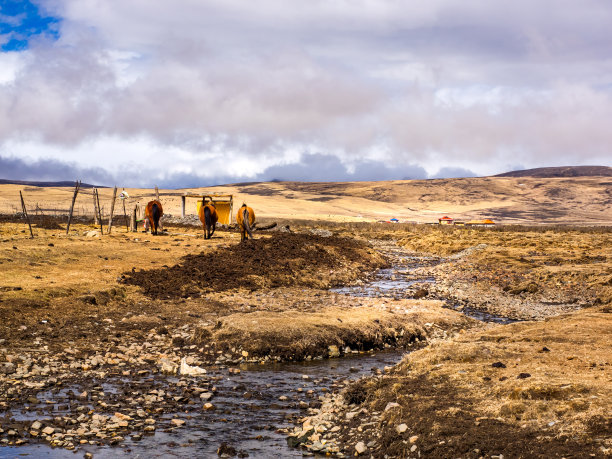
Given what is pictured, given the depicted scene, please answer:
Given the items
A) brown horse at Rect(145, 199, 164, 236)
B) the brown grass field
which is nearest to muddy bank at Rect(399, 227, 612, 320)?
the brown grass field

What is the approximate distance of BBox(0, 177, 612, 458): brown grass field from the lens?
7.32m

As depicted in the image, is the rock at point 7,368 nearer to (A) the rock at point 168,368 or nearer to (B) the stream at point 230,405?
(B) the stream at point 230,405

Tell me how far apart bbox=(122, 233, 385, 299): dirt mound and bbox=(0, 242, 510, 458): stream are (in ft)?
24.9

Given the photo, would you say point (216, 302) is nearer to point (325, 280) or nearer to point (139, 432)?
point (325, 280)

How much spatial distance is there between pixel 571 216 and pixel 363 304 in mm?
154591

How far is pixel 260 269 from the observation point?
76.5ft

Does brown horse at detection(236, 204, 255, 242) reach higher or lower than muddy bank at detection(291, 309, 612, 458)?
higher

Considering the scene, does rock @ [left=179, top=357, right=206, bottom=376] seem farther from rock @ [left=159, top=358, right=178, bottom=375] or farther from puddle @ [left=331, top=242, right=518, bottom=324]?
puddle @ [left=331, top=242, right=518, bottom=324]

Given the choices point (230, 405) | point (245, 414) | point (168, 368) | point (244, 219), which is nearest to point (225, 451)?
point (245, 414)

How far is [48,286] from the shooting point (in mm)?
16375

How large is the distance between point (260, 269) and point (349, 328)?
9815 millimetres

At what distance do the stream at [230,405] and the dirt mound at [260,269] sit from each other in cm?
759

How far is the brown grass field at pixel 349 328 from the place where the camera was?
24.0 ft

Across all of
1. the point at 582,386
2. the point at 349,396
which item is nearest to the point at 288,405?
the point at 349,396
